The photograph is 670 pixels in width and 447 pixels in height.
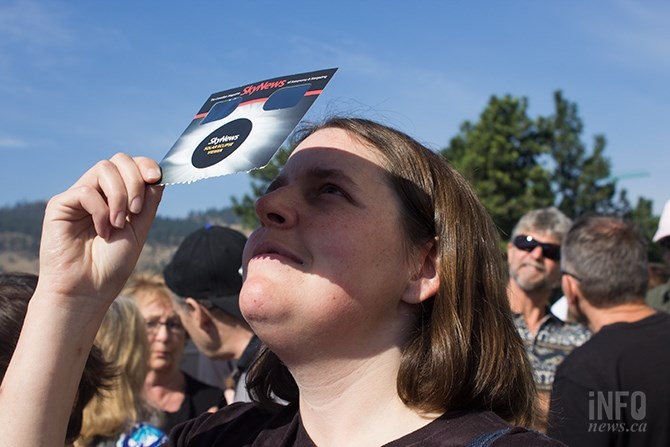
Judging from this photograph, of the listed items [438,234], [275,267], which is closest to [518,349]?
[438,234]

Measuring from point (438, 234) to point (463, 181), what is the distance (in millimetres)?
200

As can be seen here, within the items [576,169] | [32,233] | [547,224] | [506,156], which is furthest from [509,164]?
[32,233]

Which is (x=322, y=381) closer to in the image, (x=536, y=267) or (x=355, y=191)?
(x=355, y=191)

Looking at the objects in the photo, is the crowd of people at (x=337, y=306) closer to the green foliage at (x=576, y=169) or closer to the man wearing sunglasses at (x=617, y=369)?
the man wearing sunglasses at (x=617, y=369)

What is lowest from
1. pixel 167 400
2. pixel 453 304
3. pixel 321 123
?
pixel 167 400

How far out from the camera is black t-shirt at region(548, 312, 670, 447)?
329cm

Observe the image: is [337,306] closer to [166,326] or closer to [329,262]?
[329,262]

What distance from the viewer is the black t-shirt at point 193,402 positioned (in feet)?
14.6

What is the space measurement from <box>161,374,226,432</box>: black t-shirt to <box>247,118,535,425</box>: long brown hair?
278 cm

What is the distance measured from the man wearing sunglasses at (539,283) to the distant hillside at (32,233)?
106 metres

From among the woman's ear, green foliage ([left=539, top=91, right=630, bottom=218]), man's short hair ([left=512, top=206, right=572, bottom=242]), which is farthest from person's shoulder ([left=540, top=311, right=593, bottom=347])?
green foliage ([left=539, top=91, right=630, bottom=218])

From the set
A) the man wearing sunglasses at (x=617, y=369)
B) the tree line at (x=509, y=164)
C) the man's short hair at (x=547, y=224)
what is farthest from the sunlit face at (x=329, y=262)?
the tree line at (x=509, y=164)

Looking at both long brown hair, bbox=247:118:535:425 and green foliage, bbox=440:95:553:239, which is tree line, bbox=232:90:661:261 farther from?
long brown hair, bbox=247:118:535:425

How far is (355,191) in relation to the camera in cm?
179
